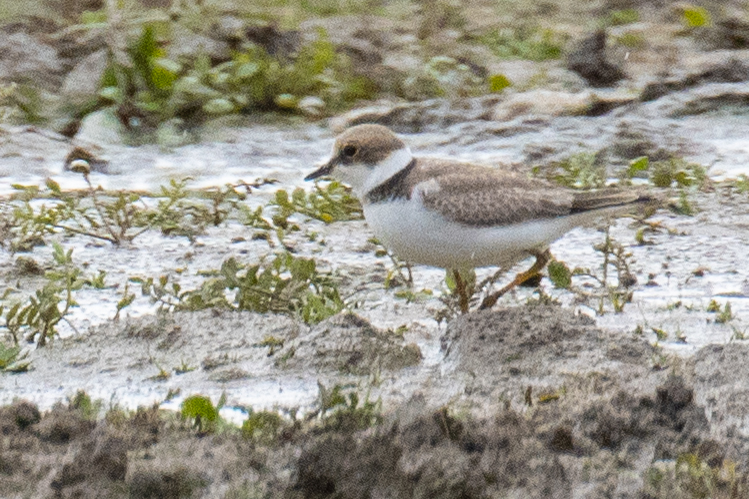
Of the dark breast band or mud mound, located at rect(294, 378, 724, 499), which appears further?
the dark breast band

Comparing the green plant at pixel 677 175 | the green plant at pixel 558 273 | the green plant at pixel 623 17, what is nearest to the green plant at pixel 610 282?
the green plant at pixel 558 273

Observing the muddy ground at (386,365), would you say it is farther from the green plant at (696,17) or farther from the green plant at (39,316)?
the green plant at (696,17)

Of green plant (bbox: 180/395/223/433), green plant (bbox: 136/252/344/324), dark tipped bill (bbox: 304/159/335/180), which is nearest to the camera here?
green plant (bbox: 180/395/223/433)

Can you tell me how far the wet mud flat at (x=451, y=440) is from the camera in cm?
304

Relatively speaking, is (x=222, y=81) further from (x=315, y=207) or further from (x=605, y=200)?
(x=605, y=200)

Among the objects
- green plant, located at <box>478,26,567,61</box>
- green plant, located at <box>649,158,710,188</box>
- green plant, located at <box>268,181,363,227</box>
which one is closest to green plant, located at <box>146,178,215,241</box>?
green plant, located at <box>268,181,363,227</box>

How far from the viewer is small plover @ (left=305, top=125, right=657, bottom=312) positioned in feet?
15.6

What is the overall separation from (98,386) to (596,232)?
3360mm

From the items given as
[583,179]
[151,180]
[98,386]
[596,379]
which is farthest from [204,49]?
[596,379]

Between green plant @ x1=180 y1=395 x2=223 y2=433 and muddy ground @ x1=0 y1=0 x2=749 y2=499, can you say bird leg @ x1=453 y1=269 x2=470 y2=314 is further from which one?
green plant @ x1=180 y1=395 x2=223 y2=433

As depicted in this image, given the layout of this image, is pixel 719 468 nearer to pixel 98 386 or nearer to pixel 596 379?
pixel 596 379

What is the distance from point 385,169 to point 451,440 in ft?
6.67

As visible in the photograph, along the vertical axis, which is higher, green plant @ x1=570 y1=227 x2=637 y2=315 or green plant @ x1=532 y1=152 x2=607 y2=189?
green plant @ x1=570 y1=227 x2=637 y2=315

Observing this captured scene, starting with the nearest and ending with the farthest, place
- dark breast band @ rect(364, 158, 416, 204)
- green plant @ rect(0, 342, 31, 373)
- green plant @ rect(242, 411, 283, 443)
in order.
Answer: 1. green plant @ rect(242, 411, 283, 443)
2. green plant @ rect(0, 342, 31, 373)
3. dark breast band @ rect(364, 158, 416, 204)
